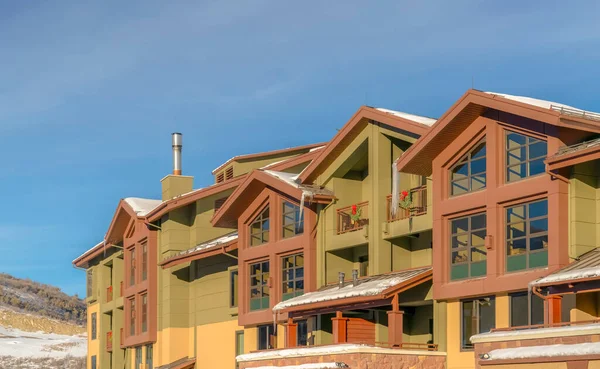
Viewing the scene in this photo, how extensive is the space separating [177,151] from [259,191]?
1276cm

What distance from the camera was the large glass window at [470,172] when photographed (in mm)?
30875

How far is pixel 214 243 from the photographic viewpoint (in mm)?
44719

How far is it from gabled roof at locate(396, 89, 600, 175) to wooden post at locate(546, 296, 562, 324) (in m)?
4.14

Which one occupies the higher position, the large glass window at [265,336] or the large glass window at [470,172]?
the large glass window at [470,172]

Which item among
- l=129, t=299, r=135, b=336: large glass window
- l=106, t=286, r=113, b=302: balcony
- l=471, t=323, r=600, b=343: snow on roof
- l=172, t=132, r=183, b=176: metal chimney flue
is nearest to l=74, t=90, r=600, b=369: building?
l=471, t=323, r=600, b=343: snow on roof

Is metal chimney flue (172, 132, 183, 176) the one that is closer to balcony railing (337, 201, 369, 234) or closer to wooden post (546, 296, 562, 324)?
balcony railing (337, 201, 369, 234)

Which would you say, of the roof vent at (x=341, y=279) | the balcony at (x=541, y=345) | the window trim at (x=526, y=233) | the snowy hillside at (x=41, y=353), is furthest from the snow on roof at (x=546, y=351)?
the snowy hillside at (x=41, y=353)

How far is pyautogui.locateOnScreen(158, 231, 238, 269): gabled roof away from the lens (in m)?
42.4

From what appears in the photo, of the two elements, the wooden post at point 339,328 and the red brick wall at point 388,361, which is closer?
the red brick wall at point 388,361

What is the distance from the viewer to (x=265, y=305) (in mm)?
40312

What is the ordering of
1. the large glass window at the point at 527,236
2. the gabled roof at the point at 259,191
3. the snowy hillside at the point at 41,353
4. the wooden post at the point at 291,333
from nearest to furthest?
the large glass window at the point at 527,236
the wooden post at the point at 291,333
the gabled roof at the point at 259,191
the snowy hillside at the point at 41,353

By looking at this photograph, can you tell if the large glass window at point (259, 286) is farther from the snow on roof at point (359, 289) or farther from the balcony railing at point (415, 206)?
the balcony railing at point (415, 206)

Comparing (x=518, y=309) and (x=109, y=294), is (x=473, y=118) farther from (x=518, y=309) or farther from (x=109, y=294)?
(x=109, y=294)

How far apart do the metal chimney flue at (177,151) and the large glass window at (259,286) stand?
11329 millimetres
